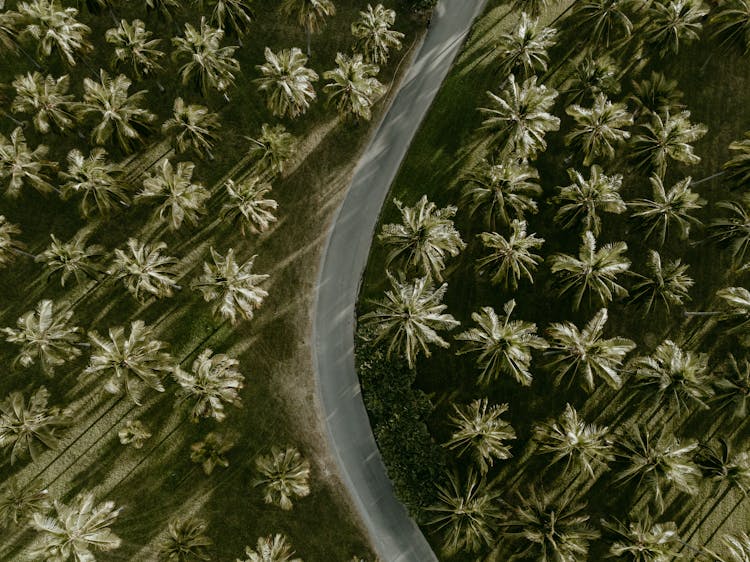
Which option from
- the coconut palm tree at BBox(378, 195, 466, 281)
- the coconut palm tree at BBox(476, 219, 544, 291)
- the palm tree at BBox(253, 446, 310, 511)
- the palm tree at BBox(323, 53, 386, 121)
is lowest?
the palm tree at BBox(253, 446, 310, 511)

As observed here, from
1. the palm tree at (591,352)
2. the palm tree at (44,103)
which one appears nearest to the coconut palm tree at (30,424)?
the palm tree at (44,103)

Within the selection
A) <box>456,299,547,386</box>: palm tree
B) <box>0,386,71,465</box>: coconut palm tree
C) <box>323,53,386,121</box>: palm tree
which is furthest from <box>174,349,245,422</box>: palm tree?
<box>323,53,386,121</box>: palm tree

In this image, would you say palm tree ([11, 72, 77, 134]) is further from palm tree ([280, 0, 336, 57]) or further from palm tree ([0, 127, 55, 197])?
palm tree ([280, 0, 336, 57])

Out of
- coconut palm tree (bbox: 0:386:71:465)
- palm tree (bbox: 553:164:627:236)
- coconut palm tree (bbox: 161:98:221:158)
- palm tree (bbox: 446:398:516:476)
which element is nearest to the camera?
palm tree (bbox: 446:398:516:476)

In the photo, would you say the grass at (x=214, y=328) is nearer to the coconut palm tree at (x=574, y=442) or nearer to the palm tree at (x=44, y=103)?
the palm tree at (x=44, y=103)

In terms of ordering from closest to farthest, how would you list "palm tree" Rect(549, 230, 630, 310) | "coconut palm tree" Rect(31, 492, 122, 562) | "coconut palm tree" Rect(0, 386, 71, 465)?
"coconut palm tree" Rect(31, 492, 122, 562) → "palm tree" Rect(549, 230, 630, 310) → "coconut palm tree" Rect(0, 386, 71, 465)

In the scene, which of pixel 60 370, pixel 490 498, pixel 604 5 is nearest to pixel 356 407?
pixel 490 498

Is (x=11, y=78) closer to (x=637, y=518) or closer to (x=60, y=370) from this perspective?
(x=60, y=370)
